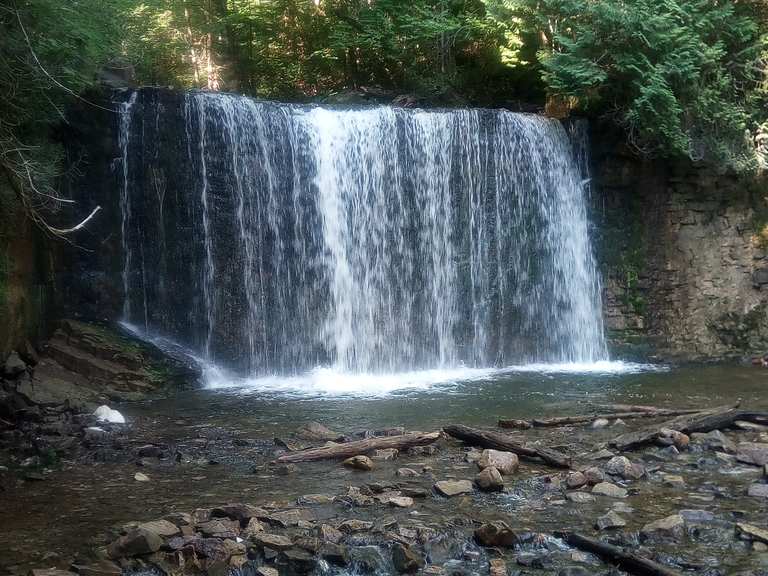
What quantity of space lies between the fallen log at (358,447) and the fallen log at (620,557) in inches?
89.6

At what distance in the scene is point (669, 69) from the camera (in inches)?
456

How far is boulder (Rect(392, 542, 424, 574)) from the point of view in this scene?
14.0ft

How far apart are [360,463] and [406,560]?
6.24 ft

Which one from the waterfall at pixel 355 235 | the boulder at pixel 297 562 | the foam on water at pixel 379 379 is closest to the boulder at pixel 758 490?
the boulder at pixel 297 562

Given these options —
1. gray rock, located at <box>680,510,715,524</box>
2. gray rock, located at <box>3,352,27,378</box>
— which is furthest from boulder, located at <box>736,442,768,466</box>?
gray rock, located at <box>3,352,27,378</box>

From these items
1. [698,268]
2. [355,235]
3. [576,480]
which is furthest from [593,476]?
[698,268]

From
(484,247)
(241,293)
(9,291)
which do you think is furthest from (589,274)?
(9,291)

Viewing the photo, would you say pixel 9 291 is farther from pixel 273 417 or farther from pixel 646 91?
pixel 646 91

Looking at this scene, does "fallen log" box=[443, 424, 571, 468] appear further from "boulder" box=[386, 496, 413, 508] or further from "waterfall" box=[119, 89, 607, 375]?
"waterfall" box=[119, 89, 607, 375]

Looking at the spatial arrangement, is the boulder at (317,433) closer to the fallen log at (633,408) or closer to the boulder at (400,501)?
the boulder at (400,501)

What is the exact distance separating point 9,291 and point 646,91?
9.00m

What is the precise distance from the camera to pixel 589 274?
43.1 ft

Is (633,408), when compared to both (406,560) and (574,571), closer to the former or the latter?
(574,571)

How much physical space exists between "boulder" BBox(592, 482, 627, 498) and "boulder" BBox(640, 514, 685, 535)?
0.61 m
